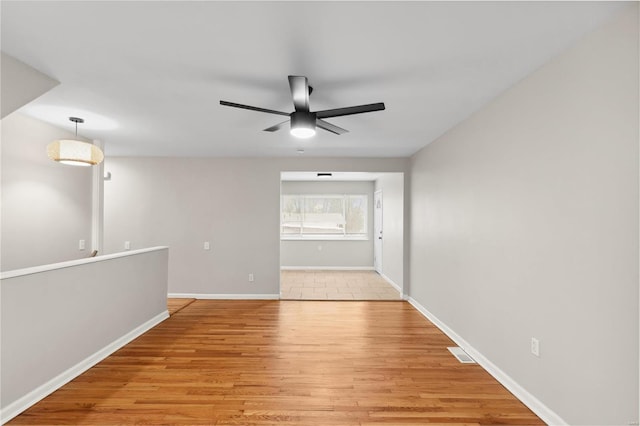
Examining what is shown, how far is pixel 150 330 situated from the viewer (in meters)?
3.88

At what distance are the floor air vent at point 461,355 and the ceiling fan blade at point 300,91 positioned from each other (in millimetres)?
2690

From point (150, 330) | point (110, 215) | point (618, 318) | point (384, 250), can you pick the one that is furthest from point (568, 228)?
point (110, 215)

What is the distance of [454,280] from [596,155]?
2149mm

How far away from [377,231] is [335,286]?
7.41 ft

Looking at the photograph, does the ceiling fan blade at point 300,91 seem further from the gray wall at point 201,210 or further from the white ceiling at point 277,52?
the gray wall at point 201,210

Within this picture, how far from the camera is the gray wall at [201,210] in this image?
18.1 feet

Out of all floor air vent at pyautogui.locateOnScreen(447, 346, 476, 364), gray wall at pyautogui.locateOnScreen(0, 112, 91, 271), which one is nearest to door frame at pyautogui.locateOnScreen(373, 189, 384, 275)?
floor air vent at pyautogui.locateOnScreen(447, 346, 476, 364)

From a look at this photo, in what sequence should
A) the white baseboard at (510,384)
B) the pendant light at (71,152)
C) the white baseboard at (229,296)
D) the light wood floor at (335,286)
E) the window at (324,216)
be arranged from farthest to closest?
the window at (324,216) < the light wood floor at (335,286) < the white baseboard at (229,296) < the pendant light at (71,152) < the white baseboard at (510,384)

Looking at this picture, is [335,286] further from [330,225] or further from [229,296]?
[330,225]

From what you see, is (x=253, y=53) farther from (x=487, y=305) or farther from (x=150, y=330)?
(x=150, y=330)

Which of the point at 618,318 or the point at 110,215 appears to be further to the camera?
the point at 110,215

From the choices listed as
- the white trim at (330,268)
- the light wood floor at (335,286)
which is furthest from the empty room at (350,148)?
the white trim at (330,268)

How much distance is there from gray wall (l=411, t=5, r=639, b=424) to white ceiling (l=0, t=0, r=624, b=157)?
270 millimetres

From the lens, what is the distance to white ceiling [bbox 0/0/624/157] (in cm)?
171
